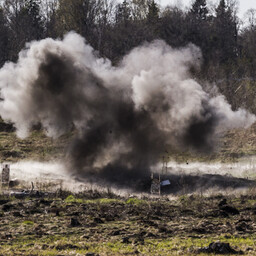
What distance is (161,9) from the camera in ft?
316

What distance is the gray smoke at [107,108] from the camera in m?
38.0

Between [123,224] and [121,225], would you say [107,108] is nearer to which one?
[123,224]

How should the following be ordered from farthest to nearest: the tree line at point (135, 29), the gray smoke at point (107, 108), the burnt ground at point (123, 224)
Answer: the tree line at point (135, 29)
the gray smoke at point (107, 108)
the burnt ground at point (123, 224)

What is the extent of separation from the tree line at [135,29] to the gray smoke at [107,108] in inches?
785

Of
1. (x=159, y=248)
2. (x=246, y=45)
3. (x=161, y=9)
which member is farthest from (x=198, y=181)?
(x=161, y=9)

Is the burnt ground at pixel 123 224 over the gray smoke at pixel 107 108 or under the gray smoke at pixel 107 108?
under

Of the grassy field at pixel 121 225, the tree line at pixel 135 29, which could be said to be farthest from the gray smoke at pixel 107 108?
the tree line at pixel 135 29

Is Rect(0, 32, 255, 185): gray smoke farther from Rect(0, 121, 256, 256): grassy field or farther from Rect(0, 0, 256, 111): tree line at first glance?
Rect(0, 0, 256, 111): tree line

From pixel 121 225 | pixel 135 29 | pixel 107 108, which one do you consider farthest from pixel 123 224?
pixel 135 29

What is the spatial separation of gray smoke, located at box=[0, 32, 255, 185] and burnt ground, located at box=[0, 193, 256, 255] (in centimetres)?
594

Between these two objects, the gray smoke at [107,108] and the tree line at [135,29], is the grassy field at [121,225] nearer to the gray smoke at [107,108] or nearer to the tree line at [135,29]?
the gray smoke at [107,108]

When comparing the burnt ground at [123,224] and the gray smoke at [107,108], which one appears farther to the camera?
the gray smoke at [107,108]

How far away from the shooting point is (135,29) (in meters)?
73.9

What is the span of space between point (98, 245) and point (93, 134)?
19.4 meters
